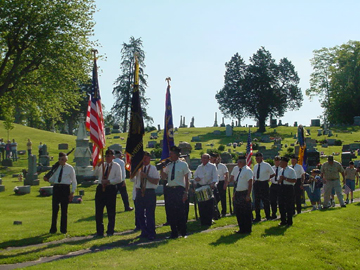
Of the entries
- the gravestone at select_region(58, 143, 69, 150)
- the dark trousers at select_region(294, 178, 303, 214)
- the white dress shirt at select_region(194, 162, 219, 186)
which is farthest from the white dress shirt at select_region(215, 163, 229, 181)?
the gravestone at select_region(58, 143, 69, 150)

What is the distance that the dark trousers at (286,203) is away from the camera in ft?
43.5

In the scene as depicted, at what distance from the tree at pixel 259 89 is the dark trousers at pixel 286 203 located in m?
58.0

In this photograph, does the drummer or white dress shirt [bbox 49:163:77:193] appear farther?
the drummer

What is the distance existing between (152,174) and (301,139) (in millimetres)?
10318

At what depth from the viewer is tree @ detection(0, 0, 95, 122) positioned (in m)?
24.4

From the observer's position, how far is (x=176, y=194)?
11.6 meters

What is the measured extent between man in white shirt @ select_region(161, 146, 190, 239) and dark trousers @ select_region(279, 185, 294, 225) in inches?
131

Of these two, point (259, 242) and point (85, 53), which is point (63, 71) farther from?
point (259, 242)

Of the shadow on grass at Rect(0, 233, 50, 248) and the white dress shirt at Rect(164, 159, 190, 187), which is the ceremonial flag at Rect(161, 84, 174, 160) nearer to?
the white dress shirt at Rect(164, 159, 190, 187)

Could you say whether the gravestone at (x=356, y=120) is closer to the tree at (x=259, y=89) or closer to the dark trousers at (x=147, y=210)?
the tree at (x=259, y=89)

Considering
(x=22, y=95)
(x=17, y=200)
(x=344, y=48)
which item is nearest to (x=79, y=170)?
(x=22, y=95)

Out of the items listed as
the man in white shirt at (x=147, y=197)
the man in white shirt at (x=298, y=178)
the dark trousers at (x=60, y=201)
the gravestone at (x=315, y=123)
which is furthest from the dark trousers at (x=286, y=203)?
the gravestone at (x=315, y=123)

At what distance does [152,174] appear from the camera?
38.5 feet

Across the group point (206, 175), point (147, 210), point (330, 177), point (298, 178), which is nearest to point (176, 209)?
point (147, 210)
